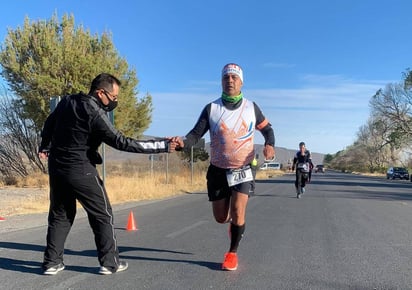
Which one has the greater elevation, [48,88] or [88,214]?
[48,88]

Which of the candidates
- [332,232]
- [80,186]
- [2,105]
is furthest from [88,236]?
[2,105]

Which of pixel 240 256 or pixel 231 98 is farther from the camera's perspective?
pixel 240 256

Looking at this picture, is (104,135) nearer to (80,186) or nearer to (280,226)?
(80,186)

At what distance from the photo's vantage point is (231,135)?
17.1 feet

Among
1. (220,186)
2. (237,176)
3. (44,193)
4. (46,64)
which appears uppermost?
(46,64)

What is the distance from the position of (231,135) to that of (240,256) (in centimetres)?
178

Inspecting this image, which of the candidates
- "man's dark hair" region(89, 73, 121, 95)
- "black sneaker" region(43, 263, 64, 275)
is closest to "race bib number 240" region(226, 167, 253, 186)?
"man's dark hair" region(89, 73, 121, 95)

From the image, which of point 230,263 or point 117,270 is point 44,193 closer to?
point 117,270

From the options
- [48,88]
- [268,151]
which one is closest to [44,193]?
[48,88]

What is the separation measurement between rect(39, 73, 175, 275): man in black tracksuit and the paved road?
0.34 metres

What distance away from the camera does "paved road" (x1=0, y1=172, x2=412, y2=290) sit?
4738 millimetres

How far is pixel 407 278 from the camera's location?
16.4ft

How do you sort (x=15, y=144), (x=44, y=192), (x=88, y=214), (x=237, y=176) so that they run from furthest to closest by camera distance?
(x=15, y=144) → (x=44, y=192) → (x=237, y=176) → (x=88, y=214)

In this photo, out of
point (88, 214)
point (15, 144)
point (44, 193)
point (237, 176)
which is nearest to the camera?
point (88, 214)
